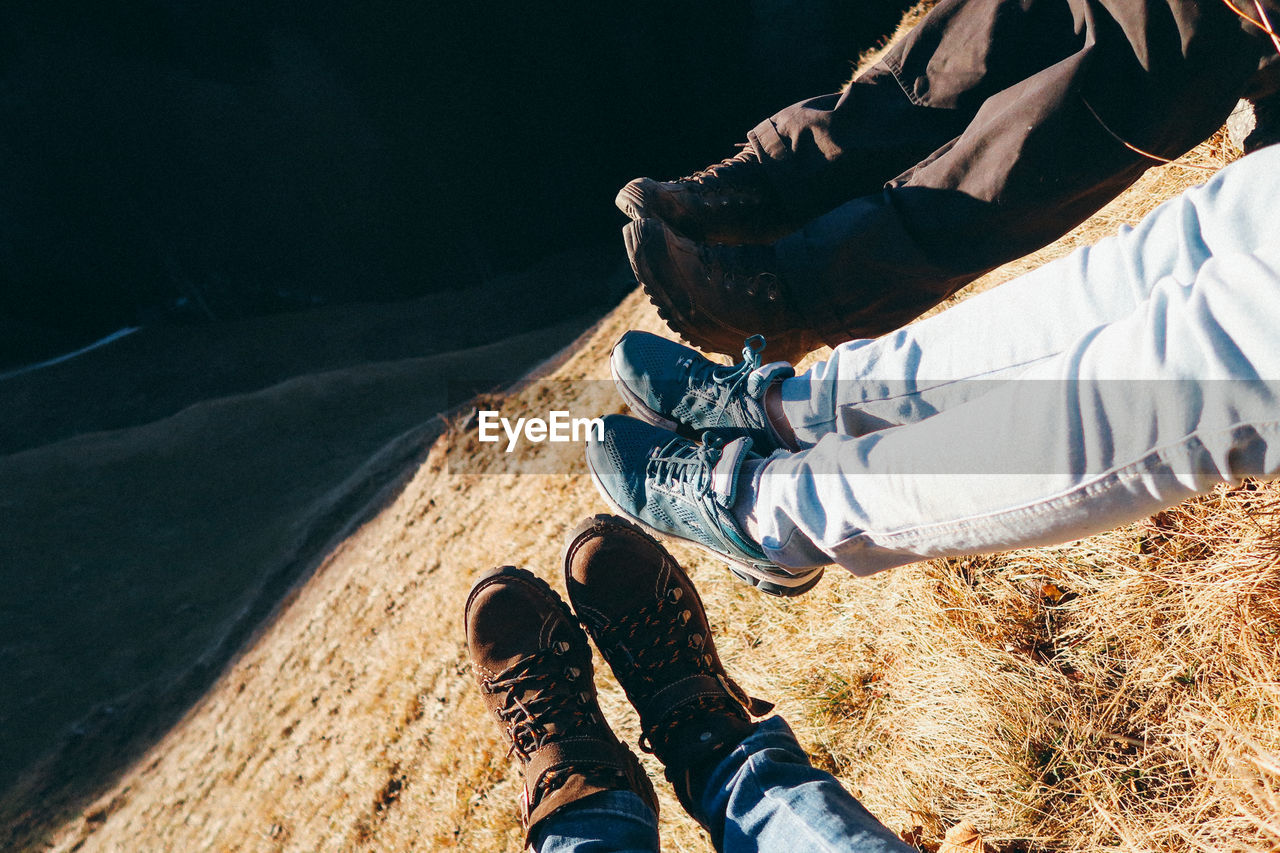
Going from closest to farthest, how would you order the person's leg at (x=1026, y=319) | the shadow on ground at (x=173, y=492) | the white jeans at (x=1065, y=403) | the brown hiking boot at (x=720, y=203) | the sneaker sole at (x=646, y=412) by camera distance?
the white jeans at (x=1065, y=403) < the person's leg at (x=1026, y=319) < the sneaker sole at (x=646, y=412) < the brown hiking boot at (x=720, y=203) < the shadow on ground at (x=173, y=492)

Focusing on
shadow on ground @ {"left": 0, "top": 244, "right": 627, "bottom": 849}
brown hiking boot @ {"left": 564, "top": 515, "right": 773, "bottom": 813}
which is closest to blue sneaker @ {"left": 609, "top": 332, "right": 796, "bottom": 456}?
brown hiking boot @ {"left": 564, "top": 515, "right": 773, "bottom": 813}

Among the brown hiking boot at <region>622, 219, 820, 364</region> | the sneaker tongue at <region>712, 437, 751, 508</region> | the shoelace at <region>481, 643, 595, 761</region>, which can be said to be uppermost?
the brown hiking boot at <region>622, 219, 820, 364</region>

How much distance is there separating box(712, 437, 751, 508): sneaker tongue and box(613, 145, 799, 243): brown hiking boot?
81cm

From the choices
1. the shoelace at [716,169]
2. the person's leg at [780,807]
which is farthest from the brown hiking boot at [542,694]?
the shoelace at [716,169]

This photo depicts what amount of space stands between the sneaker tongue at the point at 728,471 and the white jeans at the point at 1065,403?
5cm

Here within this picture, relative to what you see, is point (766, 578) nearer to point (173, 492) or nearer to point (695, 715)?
point (695, 715)

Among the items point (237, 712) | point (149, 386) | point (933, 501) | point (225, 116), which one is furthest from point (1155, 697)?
point (225, 116)

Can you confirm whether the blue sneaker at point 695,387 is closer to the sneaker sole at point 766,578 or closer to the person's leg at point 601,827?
the sneaker sole at point 766,578

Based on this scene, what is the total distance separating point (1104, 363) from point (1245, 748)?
614 mm

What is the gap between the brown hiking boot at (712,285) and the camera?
176 centimetres

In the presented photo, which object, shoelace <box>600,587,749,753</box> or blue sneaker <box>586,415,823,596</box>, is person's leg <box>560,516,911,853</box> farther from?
blue sneaker <box>586,415,823,596</box>

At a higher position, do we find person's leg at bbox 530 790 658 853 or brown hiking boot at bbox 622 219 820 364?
brown hiking boot at bbox 622 219 820 364

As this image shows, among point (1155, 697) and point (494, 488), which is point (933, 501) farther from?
point (494, 488)

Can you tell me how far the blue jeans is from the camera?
1.08m
